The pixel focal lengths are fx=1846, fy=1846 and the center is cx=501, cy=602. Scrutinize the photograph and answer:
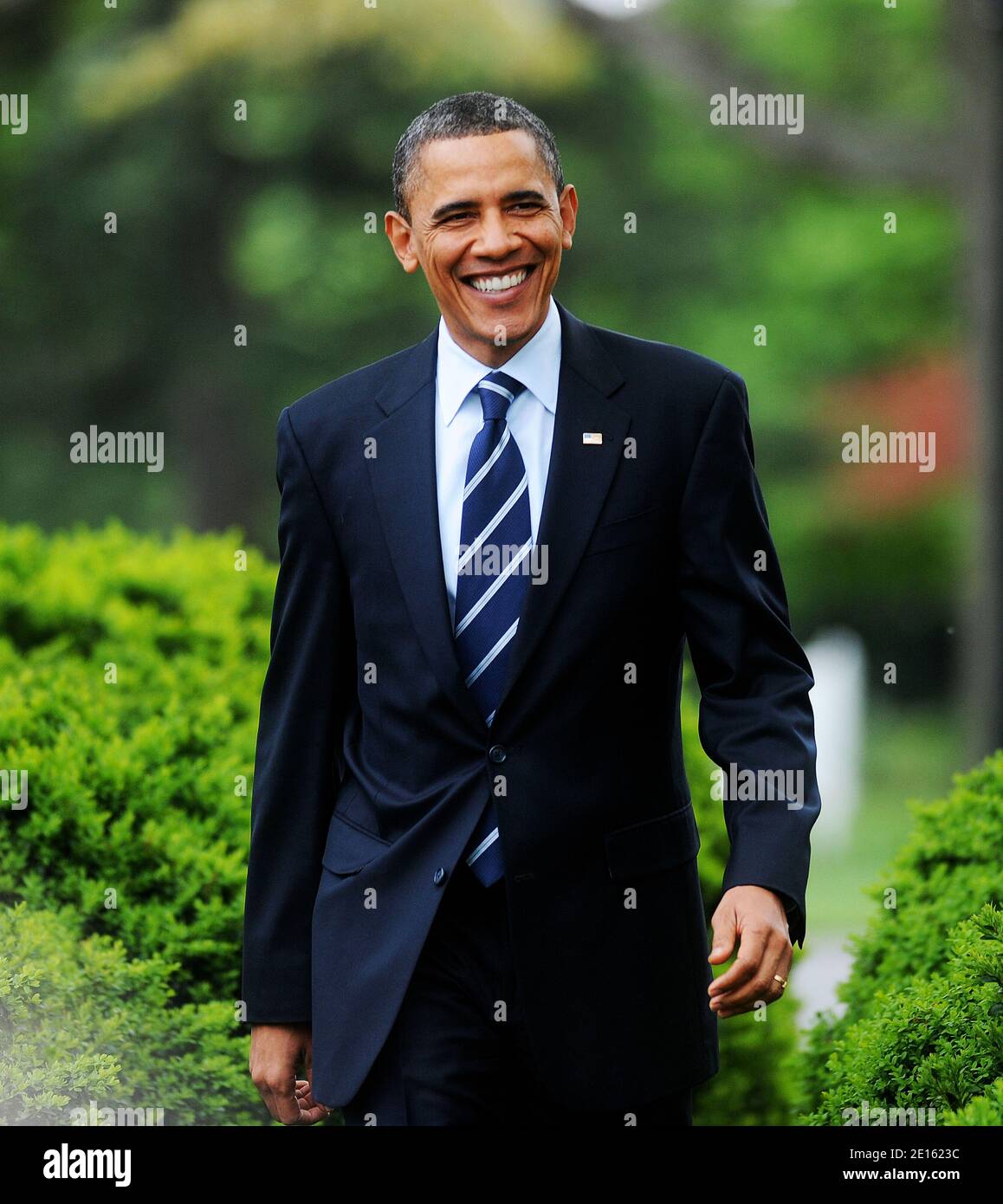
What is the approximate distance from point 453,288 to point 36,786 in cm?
183

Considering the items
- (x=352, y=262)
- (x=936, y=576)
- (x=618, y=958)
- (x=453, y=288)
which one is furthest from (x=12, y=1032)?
(x=936, y=576)

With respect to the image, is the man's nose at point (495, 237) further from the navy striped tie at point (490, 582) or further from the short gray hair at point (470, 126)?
the navy striped tie at point (490, 582)

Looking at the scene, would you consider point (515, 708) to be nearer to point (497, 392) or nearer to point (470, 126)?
point (497, 392)

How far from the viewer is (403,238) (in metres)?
3.58

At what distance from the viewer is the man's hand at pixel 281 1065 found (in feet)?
11.5

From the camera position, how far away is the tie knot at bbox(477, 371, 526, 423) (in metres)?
3.42

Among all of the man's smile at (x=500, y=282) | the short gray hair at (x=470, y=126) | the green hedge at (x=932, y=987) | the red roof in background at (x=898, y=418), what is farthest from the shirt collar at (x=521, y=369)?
the red roof in background at (x=898, y=418)

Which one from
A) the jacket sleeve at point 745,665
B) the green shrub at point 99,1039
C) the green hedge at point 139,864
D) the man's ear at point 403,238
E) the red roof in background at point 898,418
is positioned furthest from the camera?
the red roof in background at point 898,418

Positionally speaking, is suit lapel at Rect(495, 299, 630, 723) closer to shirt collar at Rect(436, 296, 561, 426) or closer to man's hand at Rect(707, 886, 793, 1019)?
shirt collar at Rect(436, 296, 561, 426)

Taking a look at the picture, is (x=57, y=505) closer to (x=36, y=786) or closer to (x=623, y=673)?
(x=36, y=786)

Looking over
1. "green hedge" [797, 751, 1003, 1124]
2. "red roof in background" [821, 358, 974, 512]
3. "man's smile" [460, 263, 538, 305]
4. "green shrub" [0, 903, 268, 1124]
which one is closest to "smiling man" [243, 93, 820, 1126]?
"man's smile" [460, 263, 538, 305]

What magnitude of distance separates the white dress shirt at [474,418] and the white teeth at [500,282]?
5.1 inches
